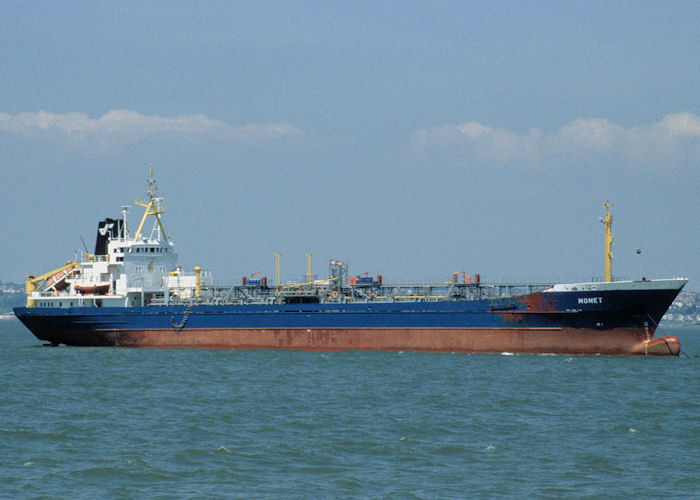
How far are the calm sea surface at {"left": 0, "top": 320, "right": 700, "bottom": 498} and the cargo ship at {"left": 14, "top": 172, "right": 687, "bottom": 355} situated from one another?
328cm

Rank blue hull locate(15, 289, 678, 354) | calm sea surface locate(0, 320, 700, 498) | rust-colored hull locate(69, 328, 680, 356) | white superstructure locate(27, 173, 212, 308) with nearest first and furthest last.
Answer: calm sea surface locate(0, 320, 700, 498) → blue hull locate(15, 289, 678, 354) → rust-colored hull locate(69, 328, 680, 356) → white superstructure locate(27, 173, 212, 308)

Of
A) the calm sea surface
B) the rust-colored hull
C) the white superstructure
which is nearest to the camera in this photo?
the calm sea surface

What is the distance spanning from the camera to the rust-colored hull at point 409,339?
144ft

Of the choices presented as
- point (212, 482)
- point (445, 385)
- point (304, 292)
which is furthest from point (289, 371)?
point (212, 482)

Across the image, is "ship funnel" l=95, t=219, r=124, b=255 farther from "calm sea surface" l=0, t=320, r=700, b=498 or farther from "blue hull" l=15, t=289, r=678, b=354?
"calm sea surface" l=0, t=320, r=700, b=498

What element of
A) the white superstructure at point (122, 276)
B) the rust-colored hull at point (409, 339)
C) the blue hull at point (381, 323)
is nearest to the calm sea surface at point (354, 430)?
the rust-colored hull at point (409, 339)

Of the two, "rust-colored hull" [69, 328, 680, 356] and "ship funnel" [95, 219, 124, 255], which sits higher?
"ship funnel" [95, 219, 124, 255]

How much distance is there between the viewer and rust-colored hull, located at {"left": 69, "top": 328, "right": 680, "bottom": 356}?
4397 cm

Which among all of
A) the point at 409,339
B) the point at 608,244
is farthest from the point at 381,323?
the point at 608,244

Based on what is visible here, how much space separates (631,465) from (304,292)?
3089cm

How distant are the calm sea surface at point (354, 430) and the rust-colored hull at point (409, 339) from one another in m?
2.79

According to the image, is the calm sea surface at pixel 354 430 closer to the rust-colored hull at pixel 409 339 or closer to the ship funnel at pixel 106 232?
the rust-colored hull at pixel 409 339

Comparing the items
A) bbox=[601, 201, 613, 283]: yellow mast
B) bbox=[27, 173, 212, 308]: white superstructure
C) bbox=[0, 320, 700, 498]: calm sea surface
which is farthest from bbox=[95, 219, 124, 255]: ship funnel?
bbox=[601, 201, 613, 283]: yellow mast

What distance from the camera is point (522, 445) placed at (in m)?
23.8
